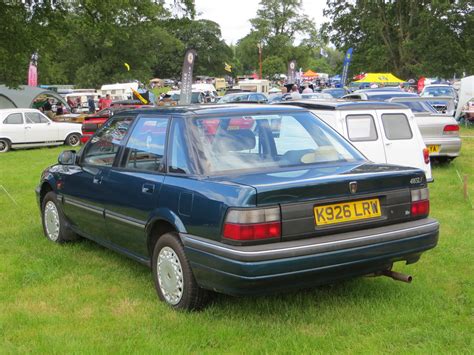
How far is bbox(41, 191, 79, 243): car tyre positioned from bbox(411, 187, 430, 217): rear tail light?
3726 millimetres

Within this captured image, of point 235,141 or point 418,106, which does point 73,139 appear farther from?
point 235,141

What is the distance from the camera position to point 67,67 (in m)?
60.0

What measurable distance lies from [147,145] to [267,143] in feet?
3.41

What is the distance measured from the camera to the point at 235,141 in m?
4.46

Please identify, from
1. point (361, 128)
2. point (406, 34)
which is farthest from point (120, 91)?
point (361, 128)

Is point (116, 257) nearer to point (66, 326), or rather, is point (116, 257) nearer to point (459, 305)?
point (66, 326)

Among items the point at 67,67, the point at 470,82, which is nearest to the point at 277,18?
the point at 67,67

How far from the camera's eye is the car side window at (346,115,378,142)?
27.9 feet

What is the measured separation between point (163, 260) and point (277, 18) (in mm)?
92097

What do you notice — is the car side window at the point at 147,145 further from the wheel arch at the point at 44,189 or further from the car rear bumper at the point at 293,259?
the wheel arch at the point at 44,189

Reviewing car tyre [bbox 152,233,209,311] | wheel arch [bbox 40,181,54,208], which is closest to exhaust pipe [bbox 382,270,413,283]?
car tyre [bbox 152,233,209,311]

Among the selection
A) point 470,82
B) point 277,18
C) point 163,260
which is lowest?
point 163,260

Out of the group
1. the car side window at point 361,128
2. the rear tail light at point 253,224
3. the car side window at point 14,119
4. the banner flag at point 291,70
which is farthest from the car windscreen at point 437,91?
the rear tail light at point 253,224

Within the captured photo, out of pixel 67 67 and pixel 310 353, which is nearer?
pixel 310 353
